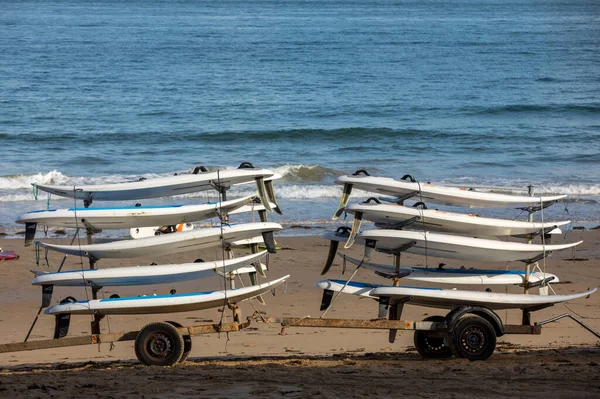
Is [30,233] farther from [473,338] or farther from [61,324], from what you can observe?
[473,338]

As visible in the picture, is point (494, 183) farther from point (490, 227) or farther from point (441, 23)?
point (441, 23)

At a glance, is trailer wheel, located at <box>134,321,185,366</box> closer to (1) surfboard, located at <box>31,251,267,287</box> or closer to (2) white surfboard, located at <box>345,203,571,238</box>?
(1) surfboard, located at <box>31,251,267,287</box>

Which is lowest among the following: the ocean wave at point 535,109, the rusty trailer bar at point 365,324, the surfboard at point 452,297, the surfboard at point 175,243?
the rusty trailer bar at point 365,324

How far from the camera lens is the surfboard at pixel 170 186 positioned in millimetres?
9633

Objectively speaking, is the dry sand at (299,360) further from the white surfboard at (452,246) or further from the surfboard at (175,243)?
the surfboard at (175,243)

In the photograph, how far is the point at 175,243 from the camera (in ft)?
29.9

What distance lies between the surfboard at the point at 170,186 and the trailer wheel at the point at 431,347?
2.35 metres

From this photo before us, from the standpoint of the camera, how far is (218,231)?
9.03 metres

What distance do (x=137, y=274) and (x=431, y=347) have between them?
124 inches

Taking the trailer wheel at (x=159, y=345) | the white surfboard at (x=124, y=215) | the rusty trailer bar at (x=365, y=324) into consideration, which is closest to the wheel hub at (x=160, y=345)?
the trailer wheel at (x=159, y=345)

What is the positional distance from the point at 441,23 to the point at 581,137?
137 feet

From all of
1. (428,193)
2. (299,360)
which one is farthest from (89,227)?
(428,193)

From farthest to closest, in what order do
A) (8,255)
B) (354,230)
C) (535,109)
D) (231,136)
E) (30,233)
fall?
(535,109) → (231,136) → (8,255) → (30,233) → (354,230)

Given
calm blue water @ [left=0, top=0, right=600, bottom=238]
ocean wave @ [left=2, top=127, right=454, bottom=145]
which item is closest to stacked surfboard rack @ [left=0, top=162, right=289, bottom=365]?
calm blue water @ [left=0, top=0, right=600, bottom=238]
